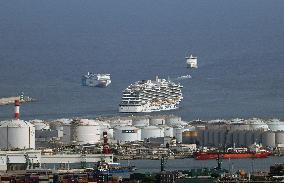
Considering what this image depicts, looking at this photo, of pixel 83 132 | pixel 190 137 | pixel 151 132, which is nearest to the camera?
pixel 83 132

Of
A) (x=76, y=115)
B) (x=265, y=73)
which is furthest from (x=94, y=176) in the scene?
(x=265, y=73)

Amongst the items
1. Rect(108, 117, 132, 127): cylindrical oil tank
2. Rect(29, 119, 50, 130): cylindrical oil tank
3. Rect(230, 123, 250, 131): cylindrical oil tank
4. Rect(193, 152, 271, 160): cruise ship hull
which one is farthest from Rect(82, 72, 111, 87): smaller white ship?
Rect(193, 152, 271, 160): cruise ship hull

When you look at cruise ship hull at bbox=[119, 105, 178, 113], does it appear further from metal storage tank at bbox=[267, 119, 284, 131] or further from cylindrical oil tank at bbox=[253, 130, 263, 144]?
cylindrical oil tank at bbox=[253, 130, 263, 144]

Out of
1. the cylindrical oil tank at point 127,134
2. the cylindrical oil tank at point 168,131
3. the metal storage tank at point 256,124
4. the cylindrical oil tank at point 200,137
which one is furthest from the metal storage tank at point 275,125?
the cylindrical oil tank at point 127,134

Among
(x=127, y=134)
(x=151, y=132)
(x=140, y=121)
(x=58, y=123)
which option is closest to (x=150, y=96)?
(x=140, y=121)

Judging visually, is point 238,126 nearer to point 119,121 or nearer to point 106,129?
point 106,129
